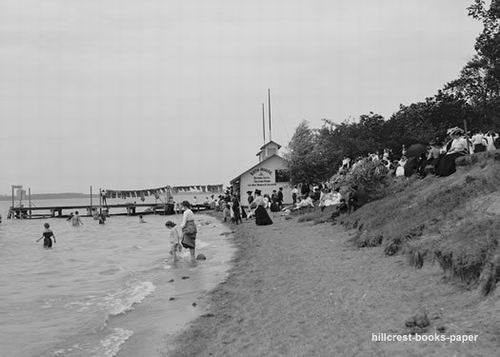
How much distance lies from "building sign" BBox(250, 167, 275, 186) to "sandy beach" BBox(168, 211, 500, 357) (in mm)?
34853

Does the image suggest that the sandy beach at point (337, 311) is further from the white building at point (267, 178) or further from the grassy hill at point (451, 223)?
the white building at point (267, 178)

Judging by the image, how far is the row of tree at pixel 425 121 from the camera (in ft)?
105

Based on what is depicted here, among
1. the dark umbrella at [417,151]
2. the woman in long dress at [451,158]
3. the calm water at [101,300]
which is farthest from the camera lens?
the dark umbrella at [417,151]

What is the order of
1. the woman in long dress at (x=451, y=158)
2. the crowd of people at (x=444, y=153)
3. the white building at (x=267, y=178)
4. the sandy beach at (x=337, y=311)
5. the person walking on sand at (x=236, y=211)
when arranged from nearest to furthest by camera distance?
the sandy beach at (x=337, y=311)
the woman in long dress at (x=451, y=158)
the crowd of people at (x=444, y=153)
the person walking on sand at (x=236, y=211)
the white building at (x=267, y=178)

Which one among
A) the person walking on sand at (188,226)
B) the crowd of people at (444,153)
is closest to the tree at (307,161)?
the crowd of people at (444,153)

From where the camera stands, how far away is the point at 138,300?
36.1 ft

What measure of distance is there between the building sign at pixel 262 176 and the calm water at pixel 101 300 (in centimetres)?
2635

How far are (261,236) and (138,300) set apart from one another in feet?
31.2

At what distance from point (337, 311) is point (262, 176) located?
131ft

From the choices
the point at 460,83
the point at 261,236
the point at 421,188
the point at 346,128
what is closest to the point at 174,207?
the point at 346,128

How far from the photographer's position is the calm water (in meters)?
8.33

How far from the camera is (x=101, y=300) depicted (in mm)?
11781

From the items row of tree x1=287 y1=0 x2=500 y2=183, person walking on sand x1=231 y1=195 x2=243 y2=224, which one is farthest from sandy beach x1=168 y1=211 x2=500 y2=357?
row of tree x1=287 y1=0 x2=500 y2=183

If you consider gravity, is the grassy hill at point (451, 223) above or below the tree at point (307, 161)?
below
